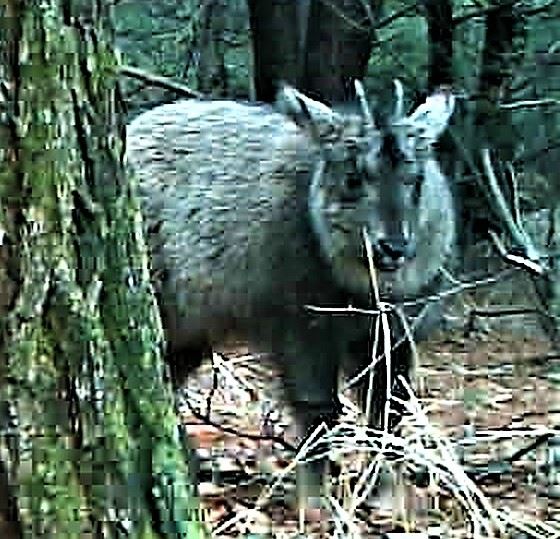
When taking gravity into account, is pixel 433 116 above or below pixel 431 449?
above

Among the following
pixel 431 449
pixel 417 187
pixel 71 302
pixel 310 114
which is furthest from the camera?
pixel 310 114

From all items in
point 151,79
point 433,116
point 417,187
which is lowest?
point 417,187

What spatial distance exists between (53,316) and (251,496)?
2.28 m

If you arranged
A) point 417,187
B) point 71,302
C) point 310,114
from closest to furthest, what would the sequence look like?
1. point 71,302
2. point 417,187
3. point 310,114

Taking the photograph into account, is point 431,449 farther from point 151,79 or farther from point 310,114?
point 151,79

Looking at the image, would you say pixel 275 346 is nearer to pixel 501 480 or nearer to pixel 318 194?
pixel 318 194

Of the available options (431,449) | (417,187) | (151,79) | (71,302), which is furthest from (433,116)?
(71,302)

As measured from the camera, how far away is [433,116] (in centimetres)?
510

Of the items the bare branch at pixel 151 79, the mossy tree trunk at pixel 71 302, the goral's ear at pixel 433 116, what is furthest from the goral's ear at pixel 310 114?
the mossy tree trunk at pixel 71 302

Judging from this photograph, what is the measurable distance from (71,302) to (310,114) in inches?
101

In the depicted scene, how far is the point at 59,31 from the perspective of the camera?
2656 mm

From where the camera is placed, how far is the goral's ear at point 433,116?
4.99 meters

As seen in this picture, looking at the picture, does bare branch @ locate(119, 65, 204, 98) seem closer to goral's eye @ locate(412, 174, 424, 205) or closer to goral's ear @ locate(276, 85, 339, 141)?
goral's ear @ locate(276, 85, 339, 141)

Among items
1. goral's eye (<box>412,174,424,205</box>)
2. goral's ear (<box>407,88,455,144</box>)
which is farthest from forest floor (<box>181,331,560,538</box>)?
goral's ear (<box>407,88,455,144</box>)
